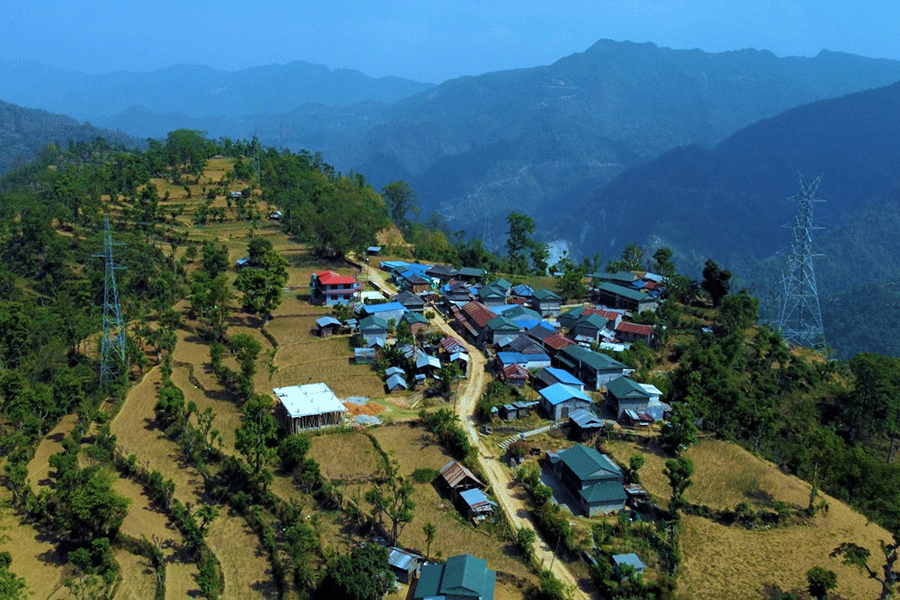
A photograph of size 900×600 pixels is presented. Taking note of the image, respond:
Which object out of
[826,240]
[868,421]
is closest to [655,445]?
[868,421]

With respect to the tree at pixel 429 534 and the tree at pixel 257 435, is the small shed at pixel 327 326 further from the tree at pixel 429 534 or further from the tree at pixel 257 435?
the tree at pixel 429 534

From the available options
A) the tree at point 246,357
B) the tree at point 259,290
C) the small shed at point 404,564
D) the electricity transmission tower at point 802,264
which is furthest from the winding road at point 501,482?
the electricity transmission tower at point 802,264

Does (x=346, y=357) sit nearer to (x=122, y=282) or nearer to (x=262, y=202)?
(x=122, y=282)

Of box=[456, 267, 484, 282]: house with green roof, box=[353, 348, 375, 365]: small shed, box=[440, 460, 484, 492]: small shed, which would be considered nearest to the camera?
box=[440, 460, 484, 492]: small shed

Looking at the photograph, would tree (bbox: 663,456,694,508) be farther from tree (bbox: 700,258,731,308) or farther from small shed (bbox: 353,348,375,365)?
tree (bbox: 700,258,731,308)

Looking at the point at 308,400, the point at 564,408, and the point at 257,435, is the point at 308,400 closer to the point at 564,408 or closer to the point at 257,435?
the point at 257,435

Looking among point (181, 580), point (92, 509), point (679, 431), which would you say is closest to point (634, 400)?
point (679, 431)

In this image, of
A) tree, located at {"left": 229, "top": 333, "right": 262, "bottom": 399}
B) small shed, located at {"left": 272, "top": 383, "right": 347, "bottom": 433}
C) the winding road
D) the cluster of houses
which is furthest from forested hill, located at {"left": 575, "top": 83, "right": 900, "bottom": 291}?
small shed, located at {"left": 272, "top": 383, "right": 347, "bottom": 433}
